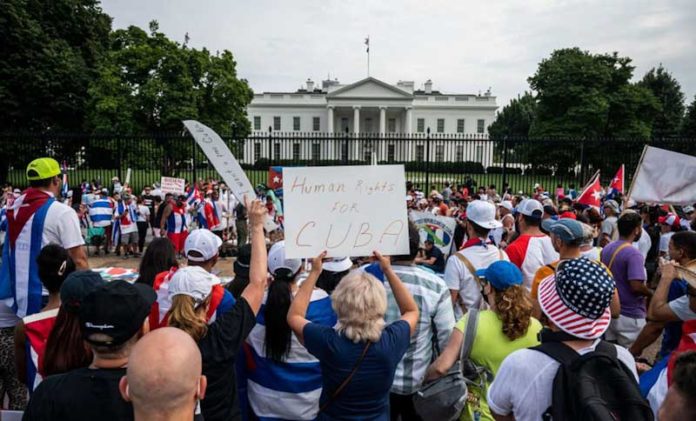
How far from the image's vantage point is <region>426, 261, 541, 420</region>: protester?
2619 millimetres

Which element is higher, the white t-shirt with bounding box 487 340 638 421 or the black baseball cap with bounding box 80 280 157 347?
the black baseball cap with bounding box 80 280 157 347

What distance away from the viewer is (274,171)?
12492 mm

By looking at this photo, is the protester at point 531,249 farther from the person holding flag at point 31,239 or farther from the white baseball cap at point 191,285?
the person holding flag at point 31,239

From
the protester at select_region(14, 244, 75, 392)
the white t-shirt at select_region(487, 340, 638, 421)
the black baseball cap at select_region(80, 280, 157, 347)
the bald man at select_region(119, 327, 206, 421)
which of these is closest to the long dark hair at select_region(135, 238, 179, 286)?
the protester at select_region(14, 244, 75, 392)

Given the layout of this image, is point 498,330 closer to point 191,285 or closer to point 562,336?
point 562,336

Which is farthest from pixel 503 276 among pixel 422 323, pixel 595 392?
pixel 595 392

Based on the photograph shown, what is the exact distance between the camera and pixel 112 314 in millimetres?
1811

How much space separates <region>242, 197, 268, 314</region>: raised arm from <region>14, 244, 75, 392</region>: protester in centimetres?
110

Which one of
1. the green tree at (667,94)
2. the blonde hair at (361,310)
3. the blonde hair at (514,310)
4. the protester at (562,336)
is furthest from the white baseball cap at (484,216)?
the green tree at (667,94)

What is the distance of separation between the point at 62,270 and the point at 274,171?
31.2ft

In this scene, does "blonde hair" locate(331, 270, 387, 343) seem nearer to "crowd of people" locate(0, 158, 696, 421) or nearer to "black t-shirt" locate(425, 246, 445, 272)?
"crowd of people" locate(0, 158, 696, 421)

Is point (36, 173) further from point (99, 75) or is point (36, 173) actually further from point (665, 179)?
point (99, 75)

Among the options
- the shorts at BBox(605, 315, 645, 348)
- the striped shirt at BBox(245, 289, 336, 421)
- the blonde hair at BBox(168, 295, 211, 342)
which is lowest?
the shorts at BBox(605, 315, 645, 348)

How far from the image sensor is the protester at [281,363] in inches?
113
